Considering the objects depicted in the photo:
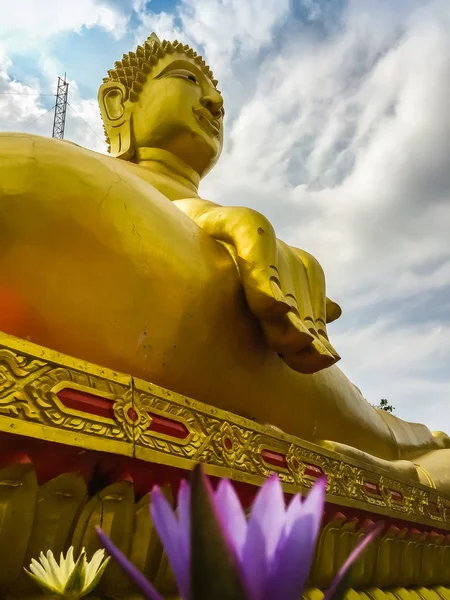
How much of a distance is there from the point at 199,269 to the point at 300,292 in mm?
518

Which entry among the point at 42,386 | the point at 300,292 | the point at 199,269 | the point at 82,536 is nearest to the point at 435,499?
the point at 300,292

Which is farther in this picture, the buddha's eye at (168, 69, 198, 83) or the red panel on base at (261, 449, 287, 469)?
the buddha's eye at (168, 69, 198, 83)

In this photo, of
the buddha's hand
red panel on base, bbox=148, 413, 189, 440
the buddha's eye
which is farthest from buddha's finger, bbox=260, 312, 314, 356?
the buddha's eye

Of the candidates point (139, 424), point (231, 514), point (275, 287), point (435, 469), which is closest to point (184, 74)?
point (275, 287)

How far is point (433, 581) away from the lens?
2.57 m

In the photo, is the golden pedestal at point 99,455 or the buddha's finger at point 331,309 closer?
the golden pedestal at point 99,455

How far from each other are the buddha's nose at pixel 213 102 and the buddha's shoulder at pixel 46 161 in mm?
1321

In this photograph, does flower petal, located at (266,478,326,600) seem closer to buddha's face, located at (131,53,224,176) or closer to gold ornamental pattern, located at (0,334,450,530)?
gold ornamental pattern, located at (0,334,450,530)

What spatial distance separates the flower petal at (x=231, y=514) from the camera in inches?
15.2

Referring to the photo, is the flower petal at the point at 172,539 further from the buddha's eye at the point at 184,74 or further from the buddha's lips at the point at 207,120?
the buddha's eye at the point at 184,74

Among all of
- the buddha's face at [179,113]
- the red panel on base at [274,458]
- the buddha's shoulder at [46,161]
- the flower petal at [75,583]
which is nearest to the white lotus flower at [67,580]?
the flower petal at [75,583]

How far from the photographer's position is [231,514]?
406 mm

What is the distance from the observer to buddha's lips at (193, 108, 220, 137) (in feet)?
9.62

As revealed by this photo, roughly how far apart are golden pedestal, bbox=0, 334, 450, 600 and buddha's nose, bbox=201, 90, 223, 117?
1875mm
